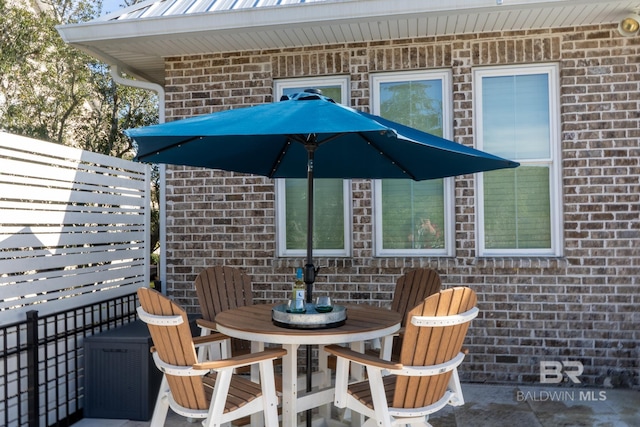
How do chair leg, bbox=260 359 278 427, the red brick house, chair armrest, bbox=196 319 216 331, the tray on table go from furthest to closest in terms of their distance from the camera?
the red brick house < chair armrest, bbox=196 319 216 331 < the tray on table < chair leg, bbox=260 359 278 427

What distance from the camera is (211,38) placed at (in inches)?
186

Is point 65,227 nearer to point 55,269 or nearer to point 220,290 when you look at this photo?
point 55,269

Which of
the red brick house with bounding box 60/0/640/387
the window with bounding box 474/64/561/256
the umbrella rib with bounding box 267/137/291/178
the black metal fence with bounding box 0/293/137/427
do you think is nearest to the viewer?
the black metal fence with bounding box 0/293/137/427

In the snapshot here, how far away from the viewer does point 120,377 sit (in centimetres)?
392

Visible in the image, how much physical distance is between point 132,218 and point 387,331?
274cm

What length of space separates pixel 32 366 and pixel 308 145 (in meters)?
2.23

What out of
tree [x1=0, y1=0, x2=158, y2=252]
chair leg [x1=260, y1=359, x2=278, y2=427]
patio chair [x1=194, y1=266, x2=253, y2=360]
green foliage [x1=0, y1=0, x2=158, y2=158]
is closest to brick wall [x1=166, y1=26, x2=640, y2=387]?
patio chair [x1=194, y1=266, x2=253, y2=360]

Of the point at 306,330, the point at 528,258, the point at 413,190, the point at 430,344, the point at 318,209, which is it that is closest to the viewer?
the point at 430,344

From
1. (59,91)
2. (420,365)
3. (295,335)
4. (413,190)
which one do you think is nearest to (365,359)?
(420,365)

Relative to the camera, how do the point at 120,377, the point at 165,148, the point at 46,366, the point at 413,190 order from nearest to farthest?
the point at 165,148
the point at 46,366
the point at 120,377
the point at 413,190

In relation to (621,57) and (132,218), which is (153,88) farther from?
(621,57)

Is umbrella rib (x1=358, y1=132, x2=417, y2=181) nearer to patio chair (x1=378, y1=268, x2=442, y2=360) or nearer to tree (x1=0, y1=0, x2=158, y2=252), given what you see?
patio chair (x1=378, y1=268, x2=442, y2=360)

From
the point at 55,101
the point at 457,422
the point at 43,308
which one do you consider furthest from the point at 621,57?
the point at 55,101

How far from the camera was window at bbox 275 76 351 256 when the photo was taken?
5.02 m
